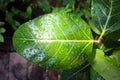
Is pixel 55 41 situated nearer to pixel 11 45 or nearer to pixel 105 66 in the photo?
pixel 105 66

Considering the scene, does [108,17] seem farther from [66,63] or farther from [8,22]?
[8,22]

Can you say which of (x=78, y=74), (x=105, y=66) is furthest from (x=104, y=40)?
(x=78, y=74)

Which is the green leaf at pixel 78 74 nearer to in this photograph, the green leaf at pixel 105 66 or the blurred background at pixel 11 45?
the green leaf at pixel 105 66

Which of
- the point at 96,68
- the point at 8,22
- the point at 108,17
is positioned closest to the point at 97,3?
the point at 108,17

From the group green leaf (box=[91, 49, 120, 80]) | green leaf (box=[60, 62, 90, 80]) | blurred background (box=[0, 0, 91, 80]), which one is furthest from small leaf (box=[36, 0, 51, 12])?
green leaf (box=[91, 49, 120, 80])

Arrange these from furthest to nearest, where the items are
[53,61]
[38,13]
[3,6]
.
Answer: [38,13] < [3,6] < [53,61]

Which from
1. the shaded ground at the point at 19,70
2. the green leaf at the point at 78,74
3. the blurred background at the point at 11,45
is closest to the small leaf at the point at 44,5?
the blurred background at the point at 11,45

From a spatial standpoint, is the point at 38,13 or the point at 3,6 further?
the point at 38,13
